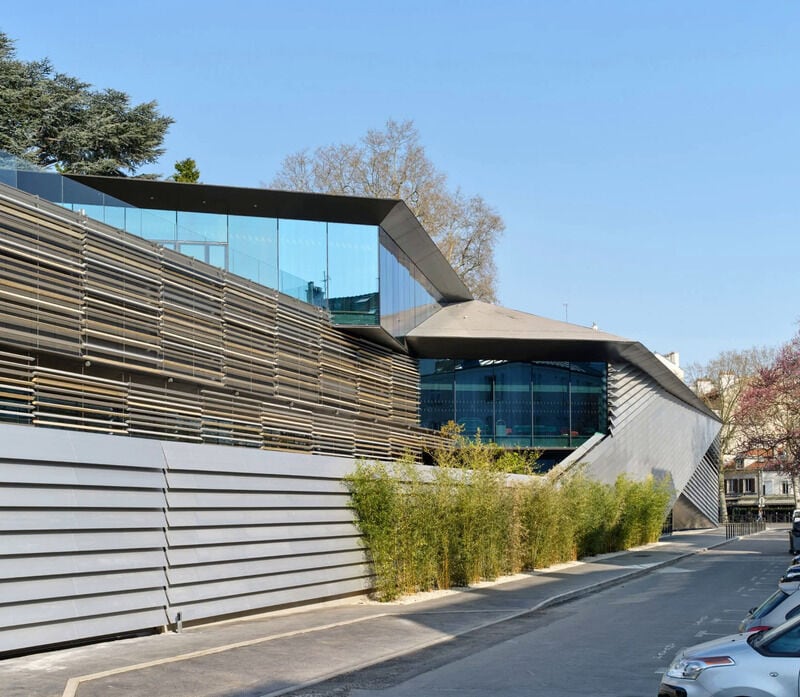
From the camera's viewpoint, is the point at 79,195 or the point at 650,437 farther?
the point at 650,437

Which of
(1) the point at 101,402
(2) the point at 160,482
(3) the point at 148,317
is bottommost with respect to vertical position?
(2) the point at 160,482

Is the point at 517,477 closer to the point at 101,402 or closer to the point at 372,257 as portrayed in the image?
the point at 372,257

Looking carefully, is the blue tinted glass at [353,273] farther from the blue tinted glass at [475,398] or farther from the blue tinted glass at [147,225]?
the blue tinted glass at [475,398]

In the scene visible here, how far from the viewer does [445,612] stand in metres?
21.4

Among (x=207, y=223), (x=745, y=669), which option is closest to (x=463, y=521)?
(x=207, y=223)

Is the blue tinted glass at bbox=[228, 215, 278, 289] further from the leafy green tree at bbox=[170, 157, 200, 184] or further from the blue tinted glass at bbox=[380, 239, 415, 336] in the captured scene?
the leafy green tree at bbox=[170, 157, 200, 184]

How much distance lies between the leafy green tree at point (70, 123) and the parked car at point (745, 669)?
3911 centimetres

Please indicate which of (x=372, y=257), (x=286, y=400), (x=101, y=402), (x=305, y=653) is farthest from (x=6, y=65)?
(x=305, y=653)

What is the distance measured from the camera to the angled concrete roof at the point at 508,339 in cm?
4397

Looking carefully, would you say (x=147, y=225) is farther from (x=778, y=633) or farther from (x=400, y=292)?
(x=778, y=633)

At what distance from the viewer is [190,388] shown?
22734mm

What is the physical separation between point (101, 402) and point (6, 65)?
31.7 m

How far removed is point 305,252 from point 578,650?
Result: 19.1 meters

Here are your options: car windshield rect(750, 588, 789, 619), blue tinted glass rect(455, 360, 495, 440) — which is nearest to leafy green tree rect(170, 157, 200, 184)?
blue tinted glass rect(455, 360, 495, 440)
